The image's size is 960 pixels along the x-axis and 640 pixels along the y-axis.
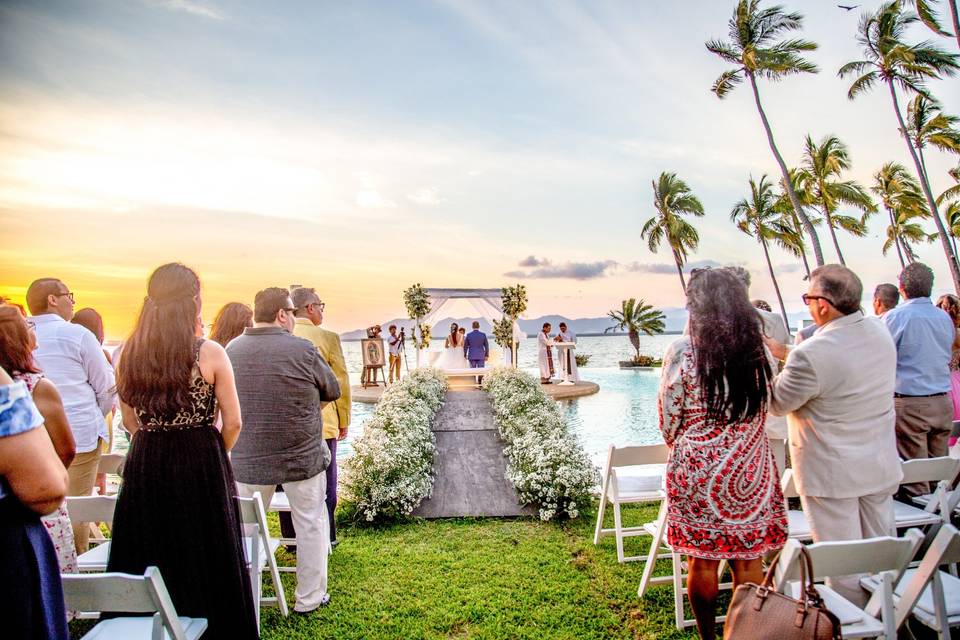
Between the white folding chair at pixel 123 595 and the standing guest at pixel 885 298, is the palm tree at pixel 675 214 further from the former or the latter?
the white folding chair at pixel 123 595

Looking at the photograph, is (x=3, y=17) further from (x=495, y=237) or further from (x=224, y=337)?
(x=495, y=237)

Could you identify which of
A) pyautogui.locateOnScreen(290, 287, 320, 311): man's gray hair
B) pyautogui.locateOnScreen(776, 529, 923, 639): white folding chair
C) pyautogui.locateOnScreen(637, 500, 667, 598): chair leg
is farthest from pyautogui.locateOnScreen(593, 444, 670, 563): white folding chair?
pyautogui.locateOnScreen(290, 287, 320, 311): man's gray hair

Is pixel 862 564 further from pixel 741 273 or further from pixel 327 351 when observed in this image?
pixel 327 351

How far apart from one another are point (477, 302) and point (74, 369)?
13254mm

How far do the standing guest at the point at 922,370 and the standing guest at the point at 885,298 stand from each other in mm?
331

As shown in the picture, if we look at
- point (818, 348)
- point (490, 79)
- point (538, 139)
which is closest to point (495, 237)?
point (538, 139)

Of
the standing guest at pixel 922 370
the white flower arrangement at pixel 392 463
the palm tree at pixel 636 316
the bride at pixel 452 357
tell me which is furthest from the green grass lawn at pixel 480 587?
the palm tree at pixel 636 316

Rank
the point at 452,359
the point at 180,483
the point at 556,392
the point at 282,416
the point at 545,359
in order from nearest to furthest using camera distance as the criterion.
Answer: the point at 180,483
the point at 282,416
the point at 556,392
the point at 452,359
the point at 545,359

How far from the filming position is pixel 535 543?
4793 mm

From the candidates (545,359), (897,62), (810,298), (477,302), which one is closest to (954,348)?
(810,298)

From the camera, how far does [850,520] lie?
2619mm

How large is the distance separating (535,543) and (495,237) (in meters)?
14.4

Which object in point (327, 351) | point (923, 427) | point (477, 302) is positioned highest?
point (477, 302)

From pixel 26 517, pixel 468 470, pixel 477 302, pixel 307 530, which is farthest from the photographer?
pixel 477 302
